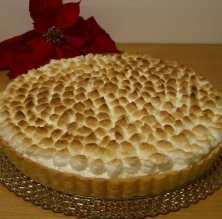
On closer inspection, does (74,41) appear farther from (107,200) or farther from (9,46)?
(107,200)

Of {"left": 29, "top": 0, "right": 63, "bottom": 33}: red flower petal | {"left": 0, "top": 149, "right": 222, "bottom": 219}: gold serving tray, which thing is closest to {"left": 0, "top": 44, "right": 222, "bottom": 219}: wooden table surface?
{"left": 0, "top": 149, "right": 222, "bottom": 219}: gold serving tray

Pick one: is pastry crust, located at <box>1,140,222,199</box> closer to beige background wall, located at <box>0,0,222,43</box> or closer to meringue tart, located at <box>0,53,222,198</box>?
meringue tart, located at <box>0,53,222,198</box>

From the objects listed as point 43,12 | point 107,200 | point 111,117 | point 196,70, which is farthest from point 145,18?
point 107,200

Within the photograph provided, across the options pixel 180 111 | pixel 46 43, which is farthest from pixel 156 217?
pixel 46 43

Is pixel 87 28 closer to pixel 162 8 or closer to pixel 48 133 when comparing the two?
pixel 162 8

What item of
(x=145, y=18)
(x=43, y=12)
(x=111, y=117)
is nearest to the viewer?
(x=111, y=117)

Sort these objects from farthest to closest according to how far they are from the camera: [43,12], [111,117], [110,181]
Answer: [43,12] → [111,117] → [110,181]

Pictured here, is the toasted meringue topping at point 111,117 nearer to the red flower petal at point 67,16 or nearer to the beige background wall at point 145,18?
the red flower petal at point 67,16
